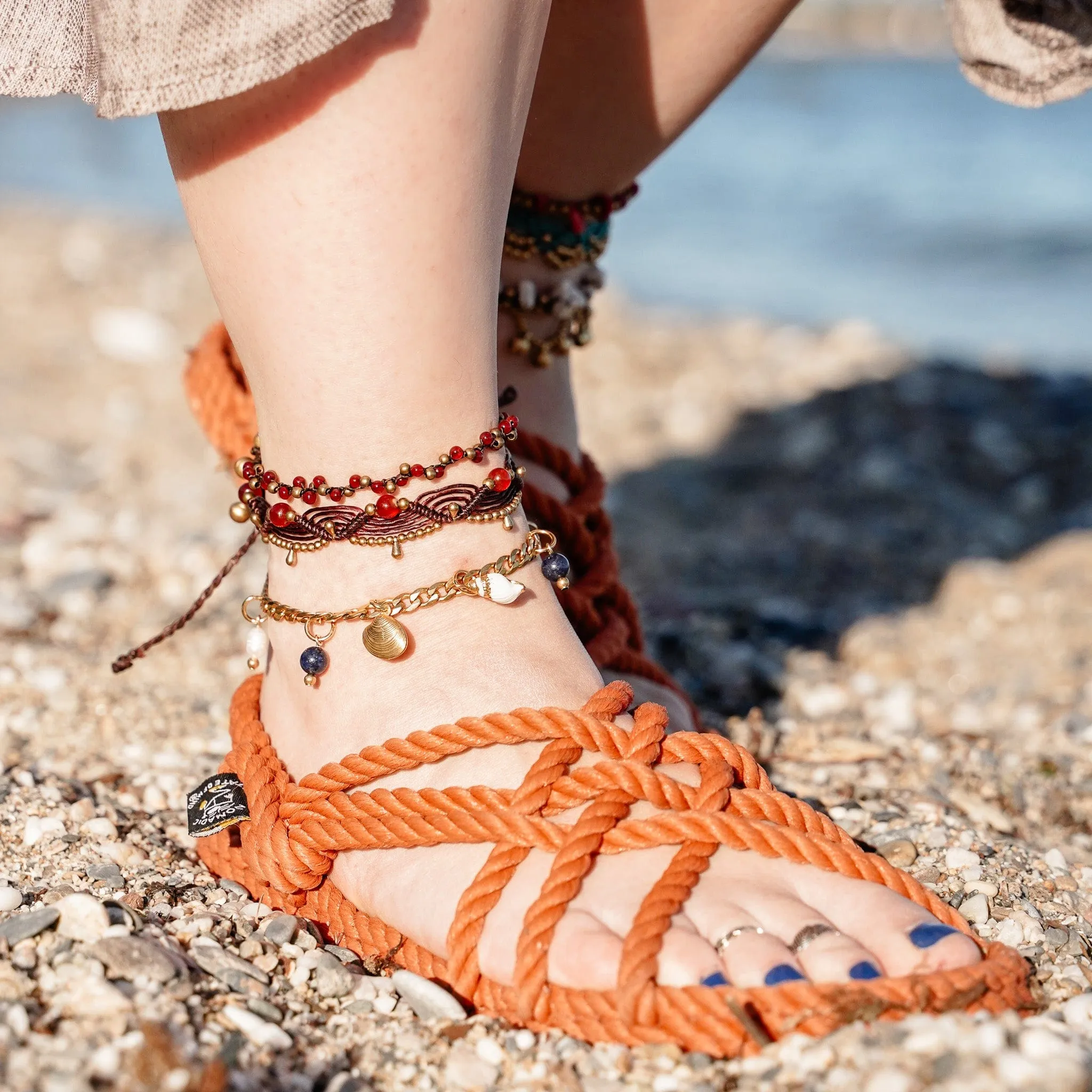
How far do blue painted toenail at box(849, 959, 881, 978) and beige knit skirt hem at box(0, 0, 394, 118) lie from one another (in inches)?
35.7

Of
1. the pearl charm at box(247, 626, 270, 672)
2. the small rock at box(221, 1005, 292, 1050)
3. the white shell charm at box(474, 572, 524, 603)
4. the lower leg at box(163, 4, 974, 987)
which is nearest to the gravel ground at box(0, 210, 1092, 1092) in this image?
the small rock at box(221, 1005, 292, 1050)

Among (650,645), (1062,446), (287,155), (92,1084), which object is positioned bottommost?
(1062,446)

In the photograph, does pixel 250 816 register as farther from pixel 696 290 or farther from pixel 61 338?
pixel 696 290

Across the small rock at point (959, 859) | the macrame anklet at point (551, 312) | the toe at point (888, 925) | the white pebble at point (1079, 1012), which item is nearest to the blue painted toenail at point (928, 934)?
the toe at point (888, 925)

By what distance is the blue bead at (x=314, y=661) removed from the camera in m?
1.27

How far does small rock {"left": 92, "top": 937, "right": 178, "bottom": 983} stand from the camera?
1.04m

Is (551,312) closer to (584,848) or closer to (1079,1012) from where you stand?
(584,848)

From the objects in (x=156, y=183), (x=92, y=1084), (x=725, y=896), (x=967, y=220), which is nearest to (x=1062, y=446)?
(x=725, y=896)

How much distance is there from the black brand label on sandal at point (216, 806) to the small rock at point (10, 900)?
0.18 metres

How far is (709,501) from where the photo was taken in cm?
310

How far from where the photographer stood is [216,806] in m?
1.30

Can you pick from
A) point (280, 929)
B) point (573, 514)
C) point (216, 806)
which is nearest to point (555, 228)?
point (573, 514)

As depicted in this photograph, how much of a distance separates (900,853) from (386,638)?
2.08 ft

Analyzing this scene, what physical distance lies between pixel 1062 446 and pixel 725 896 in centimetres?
263
